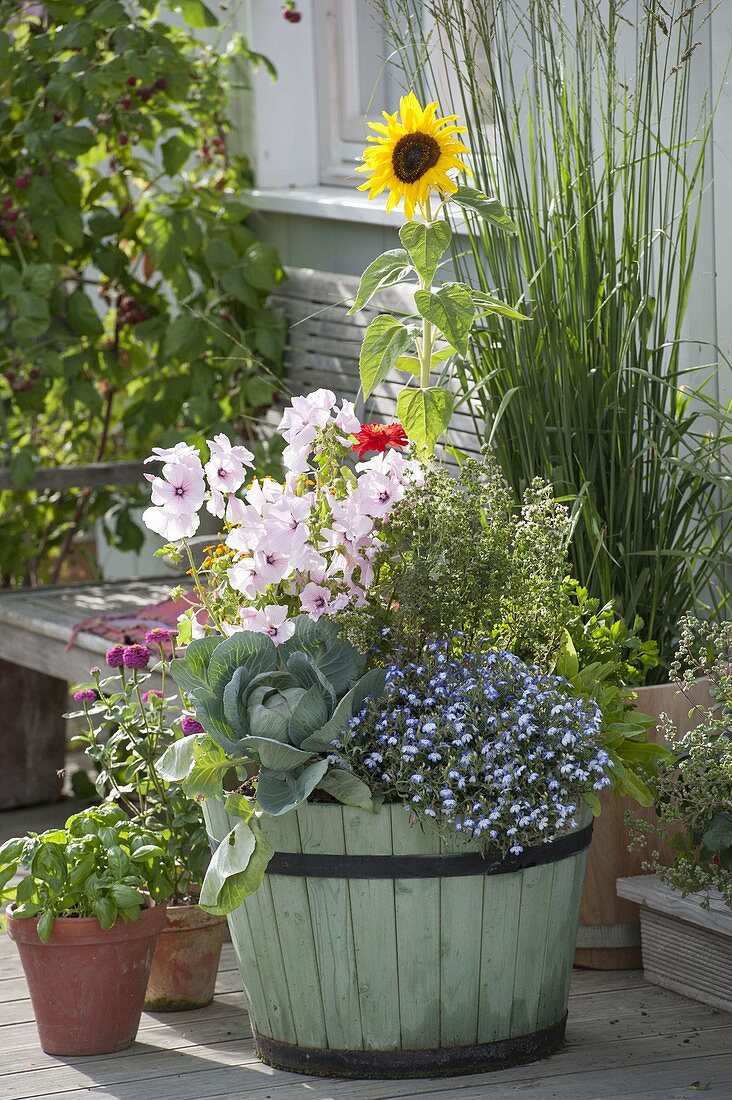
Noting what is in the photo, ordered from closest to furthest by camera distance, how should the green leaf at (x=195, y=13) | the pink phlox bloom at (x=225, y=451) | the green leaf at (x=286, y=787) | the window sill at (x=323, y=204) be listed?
the green leaf at (x=286, y=787) < the pink phlox bloom at (x=225, y=451) < the window sill at (x=323, y=204) < the green leaf at (x=195, y=13)

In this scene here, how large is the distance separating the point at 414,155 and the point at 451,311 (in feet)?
0.82

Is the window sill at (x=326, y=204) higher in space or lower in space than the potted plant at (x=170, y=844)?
higher

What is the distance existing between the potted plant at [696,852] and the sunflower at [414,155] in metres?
0.79

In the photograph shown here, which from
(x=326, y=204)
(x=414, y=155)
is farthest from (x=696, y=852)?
(x=326, y=204)

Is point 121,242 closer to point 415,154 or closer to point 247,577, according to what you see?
point 415,154

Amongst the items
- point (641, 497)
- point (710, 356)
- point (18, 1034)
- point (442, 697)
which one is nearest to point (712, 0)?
point (710, 356)

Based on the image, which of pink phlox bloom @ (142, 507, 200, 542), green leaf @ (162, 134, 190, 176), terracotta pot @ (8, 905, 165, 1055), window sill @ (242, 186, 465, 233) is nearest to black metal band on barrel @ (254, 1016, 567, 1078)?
terracotta pot @ (8, 905, 165, 1055)

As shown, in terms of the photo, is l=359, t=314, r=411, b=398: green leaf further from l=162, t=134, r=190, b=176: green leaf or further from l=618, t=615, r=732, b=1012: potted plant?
l=162, t=134, r=190, b=176: green leaf

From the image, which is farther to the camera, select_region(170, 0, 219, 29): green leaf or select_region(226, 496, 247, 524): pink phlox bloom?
select_region(170, 0, 219, 29): green leaf

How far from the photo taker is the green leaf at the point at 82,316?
425 cm

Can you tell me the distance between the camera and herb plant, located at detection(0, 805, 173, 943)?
2.55 m

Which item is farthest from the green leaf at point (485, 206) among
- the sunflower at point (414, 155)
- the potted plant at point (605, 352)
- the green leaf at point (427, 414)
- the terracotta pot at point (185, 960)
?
the terracotta pot at point (185, 960)

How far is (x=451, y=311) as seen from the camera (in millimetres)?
2600

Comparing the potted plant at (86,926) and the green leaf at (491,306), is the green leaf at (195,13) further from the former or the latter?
the potted plant at (86,926)
